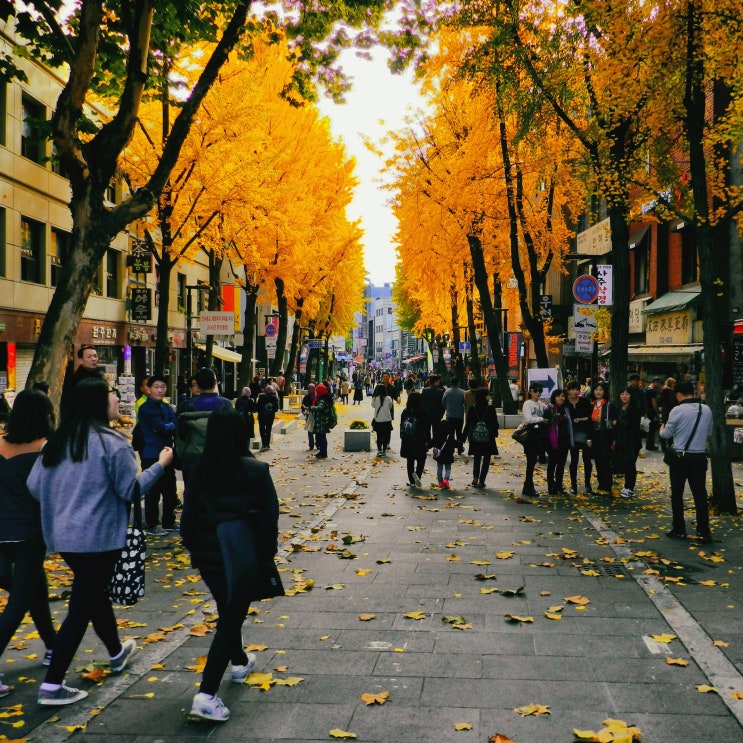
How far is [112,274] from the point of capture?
98.3ft

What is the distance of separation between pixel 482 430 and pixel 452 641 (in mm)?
7964

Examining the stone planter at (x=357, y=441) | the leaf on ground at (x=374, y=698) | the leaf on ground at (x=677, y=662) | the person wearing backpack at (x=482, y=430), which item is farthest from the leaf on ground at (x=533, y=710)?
the stone planter at (x=357, y=441)

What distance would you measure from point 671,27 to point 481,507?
701 centimetres

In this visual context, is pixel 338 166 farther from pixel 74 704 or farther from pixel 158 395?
pixel 74 704

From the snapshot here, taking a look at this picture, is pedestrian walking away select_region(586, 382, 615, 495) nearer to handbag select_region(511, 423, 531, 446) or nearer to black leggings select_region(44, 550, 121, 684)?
handbag select_region(511, 423, 531, 446)

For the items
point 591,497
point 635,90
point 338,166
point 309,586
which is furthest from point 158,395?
point 338,166

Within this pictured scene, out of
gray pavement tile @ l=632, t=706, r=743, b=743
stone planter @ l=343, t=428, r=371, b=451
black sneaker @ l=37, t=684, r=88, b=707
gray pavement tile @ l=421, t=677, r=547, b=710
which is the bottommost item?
gray pavement tile @ l=421, t=677, r=547, b=710

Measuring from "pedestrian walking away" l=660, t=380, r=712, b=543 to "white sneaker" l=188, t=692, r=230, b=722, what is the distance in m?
6.31

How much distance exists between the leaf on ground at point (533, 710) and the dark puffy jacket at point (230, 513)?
159 centimetres

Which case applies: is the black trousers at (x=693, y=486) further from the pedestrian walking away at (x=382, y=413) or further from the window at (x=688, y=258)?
the window at (x=688, y=258)

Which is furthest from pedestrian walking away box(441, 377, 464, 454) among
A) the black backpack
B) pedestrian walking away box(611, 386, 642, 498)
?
pedestrian walking away box(611, 386, 642, 498)

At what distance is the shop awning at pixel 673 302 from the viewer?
24328 millimetres

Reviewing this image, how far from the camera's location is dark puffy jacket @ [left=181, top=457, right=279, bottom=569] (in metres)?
4.21

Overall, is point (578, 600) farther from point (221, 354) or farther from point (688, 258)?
point (221, 354)
